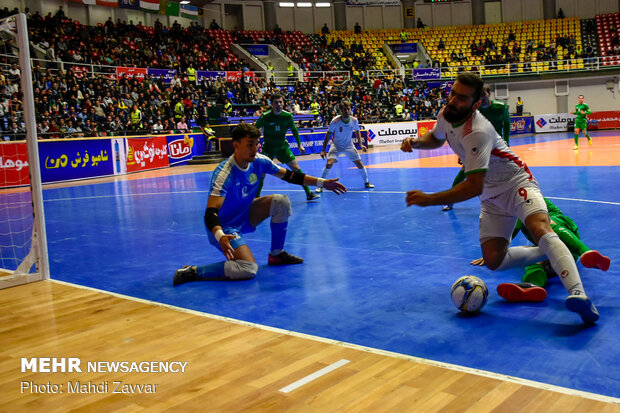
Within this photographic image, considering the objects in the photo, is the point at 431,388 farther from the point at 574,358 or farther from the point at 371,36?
the point at 371,36

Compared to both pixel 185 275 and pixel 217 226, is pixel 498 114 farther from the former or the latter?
pixel 185 275

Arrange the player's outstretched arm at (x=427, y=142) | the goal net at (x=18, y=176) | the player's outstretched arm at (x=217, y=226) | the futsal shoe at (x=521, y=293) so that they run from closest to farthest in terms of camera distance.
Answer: the futsal shoe at (x=521, y=293), the player's outstretched arm at (x=217, y=226), the player's outstretched arm at (x=427, y=142), the goal net at (x=18, y=176)

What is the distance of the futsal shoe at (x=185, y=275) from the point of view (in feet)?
18.9

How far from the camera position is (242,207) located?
6266 millimetres

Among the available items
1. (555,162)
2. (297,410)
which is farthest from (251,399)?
(555,162)

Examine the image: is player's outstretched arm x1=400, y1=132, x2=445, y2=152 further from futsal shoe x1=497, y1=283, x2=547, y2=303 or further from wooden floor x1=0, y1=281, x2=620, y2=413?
wooden floor x1=0, y1=281, x2=620, y2=413

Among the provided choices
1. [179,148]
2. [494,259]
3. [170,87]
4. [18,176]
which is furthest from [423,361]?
[170,87]

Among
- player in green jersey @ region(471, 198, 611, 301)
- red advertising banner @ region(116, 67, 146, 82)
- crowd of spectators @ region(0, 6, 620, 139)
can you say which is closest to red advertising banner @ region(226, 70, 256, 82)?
crowd of spectators @ region(0, 6, 620, 139)

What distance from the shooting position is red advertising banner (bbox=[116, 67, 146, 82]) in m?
27.3

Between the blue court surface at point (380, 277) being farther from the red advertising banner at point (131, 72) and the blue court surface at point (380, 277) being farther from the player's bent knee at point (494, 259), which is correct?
the red advertising banner at point (131, 72)


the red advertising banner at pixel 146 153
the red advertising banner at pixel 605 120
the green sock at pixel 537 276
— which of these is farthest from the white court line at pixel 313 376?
the red advertising banner at pixel 605 120

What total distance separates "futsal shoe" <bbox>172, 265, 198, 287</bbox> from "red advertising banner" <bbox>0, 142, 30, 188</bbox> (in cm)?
1310

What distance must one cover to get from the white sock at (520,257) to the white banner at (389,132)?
89.3ft

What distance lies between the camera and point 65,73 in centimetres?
2344
